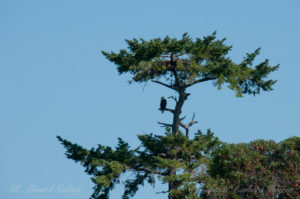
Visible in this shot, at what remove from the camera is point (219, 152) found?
25844mm

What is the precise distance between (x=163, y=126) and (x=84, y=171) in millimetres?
4362

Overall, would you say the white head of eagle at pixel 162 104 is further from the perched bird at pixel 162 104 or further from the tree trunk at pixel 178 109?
the tree trunk at pixel 178 109

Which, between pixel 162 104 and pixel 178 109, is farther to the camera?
pixel 162 104

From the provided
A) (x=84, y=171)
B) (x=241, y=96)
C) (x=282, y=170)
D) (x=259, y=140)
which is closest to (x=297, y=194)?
(x=282, y=170)

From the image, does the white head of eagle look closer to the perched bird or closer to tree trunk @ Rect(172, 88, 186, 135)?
the perched bird

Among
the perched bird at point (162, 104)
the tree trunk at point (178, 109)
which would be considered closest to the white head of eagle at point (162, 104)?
the perched bird at point (162, 104)

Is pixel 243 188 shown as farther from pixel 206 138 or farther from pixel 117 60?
pixel 117 60

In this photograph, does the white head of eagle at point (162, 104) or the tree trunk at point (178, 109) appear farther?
the white head of eagle at point (162, 104)

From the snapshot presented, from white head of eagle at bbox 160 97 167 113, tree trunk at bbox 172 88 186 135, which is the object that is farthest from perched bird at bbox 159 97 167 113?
tree trunk at bbox 172 88 186 135

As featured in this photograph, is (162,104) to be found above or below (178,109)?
above

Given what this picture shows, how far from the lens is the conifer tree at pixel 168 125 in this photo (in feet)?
85.0

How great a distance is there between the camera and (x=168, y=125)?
90.8 ft

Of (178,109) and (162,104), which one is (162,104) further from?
(178,109)

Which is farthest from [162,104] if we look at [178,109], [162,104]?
[178,109]
